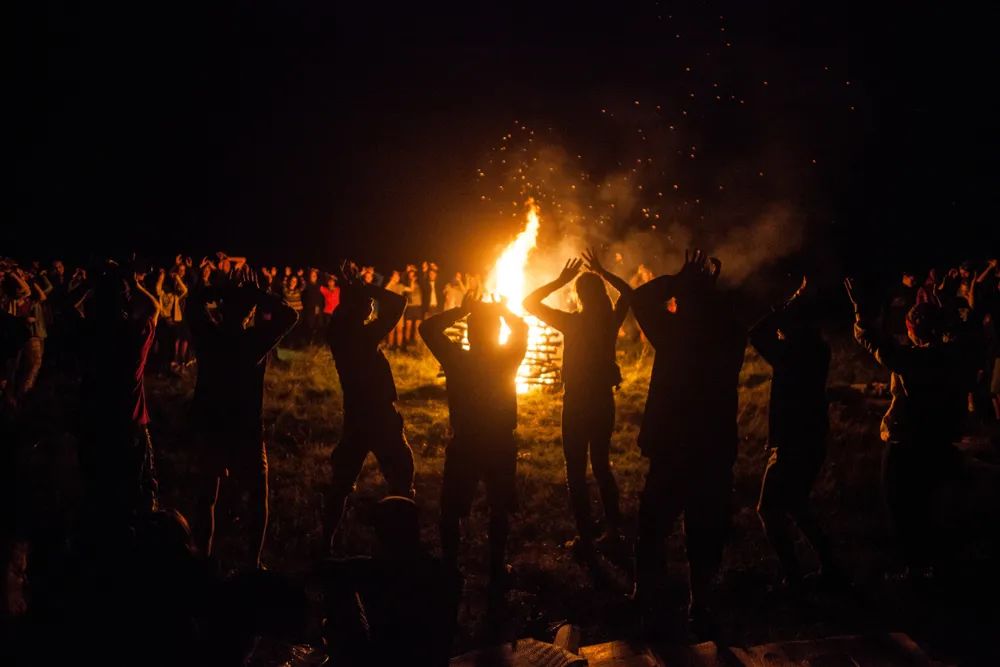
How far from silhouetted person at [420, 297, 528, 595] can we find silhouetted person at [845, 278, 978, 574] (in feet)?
9.49

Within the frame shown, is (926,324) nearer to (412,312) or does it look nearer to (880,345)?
(880,345)

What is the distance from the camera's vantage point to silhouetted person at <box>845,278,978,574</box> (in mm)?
5242

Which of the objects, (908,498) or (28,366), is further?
(28,366)

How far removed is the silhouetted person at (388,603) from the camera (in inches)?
117

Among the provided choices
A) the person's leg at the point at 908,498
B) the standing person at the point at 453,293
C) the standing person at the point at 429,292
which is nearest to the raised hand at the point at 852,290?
the person's leg at the point at 908,498

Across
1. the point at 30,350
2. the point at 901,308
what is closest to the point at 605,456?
the point at 30,350

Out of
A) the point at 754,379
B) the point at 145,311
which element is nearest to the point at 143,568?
the point at 145,311

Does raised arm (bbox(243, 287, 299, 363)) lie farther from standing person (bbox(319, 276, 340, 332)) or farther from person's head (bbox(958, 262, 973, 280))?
standing person (bbox(319, 276, 340, 332))

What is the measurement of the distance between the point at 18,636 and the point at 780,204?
926 inches

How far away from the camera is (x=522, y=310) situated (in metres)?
13.6

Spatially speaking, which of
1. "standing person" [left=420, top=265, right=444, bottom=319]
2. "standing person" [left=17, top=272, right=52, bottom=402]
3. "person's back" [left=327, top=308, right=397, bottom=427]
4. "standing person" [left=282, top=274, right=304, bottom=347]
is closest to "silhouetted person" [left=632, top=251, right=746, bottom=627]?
"person's back" [left=327, top=308, right=397, bottom=427]

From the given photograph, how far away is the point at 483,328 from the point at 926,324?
136 inches

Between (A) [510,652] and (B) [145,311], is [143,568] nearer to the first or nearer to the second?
(A) [510,652]

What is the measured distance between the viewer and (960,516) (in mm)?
6793
